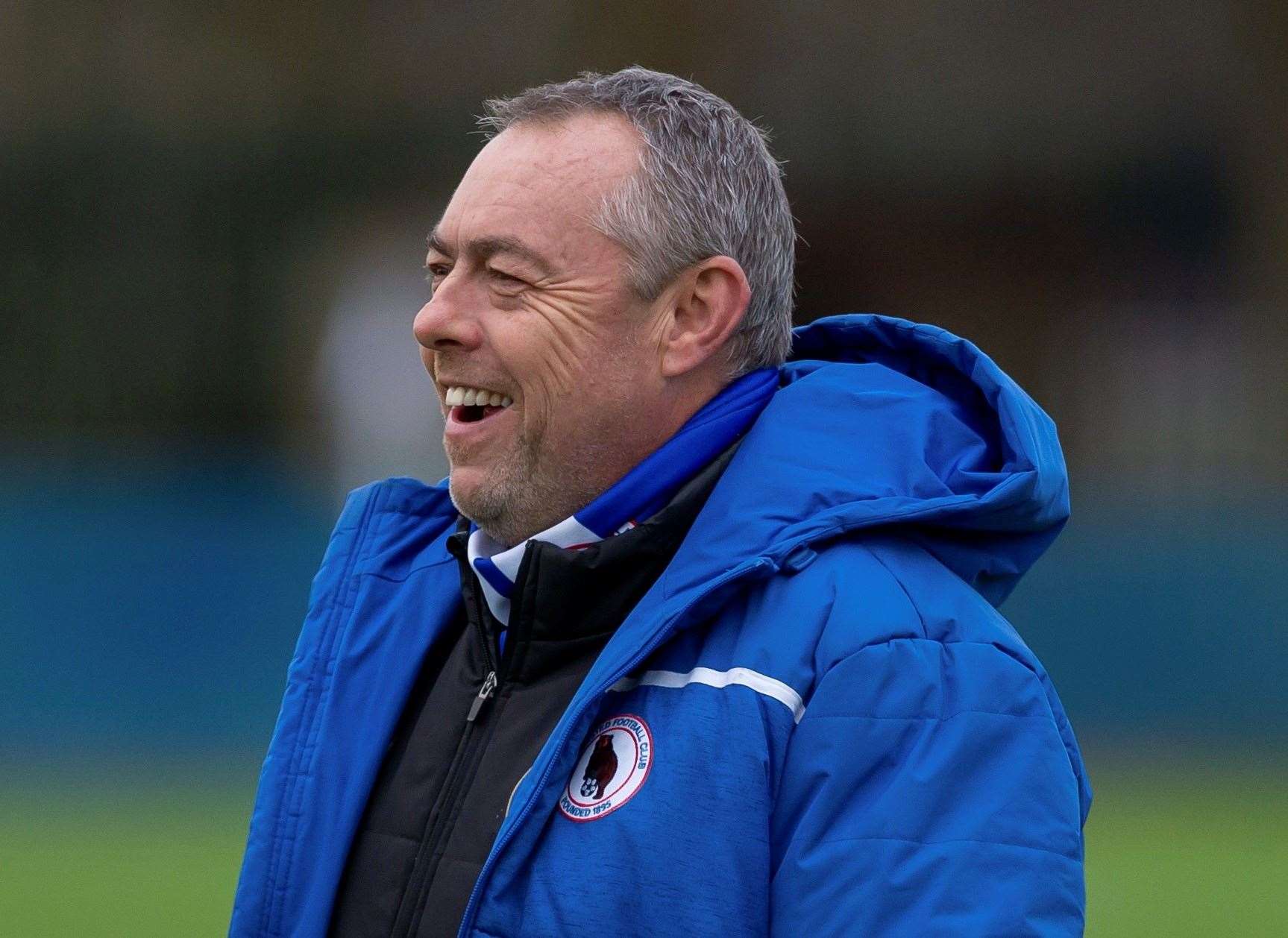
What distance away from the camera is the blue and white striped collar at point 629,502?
5.24ft

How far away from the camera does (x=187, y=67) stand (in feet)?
21.8

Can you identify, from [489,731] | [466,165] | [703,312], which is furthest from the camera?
[466,165]

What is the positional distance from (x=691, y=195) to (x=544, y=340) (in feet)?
0.77

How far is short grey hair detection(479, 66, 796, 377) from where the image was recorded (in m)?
1.66

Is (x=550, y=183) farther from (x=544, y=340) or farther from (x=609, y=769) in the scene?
(x=609, y=769)

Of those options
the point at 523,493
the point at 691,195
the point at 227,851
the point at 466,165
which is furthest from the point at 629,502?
the point at 466,165

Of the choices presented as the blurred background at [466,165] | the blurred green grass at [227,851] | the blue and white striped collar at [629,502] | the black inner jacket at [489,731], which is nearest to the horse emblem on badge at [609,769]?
the black inner jacket at [489,731]

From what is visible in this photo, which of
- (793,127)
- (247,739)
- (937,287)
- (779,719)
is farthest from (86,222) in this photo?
(779,719)

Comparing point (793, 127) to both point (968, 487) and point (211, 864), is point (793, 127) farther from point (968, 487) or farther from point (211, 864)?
point (968, 487)

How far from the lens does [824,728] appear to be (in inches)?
51.7

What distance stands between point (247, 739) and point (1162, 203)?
174 inches

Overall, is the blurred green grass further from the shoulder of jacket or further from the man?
the shoulder of jacket

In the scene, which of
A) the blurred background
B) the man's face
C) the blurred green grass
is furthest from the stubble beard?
the blurred background

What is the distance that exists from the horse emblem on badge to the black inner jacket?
128mm
